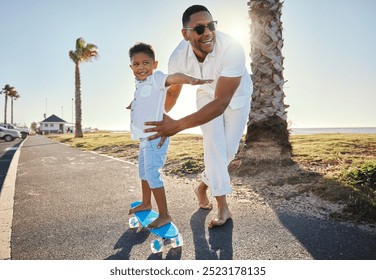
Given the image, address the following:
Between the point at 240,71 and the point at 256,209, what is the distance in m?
1.42

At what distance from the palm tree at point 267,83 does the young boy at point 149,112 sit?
8.00 feet

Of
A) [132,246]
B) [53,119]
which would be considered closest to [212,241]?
[132,246]

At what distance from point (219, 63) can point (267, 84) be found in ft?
8.23

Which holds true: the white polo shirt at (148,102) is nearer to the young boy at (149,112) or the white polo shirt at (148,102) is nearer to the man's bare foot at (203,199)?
the young boy at (149,112)

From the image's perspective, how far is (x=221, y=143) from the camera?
2.76 m

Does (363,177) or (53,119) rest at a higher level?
(53,119)

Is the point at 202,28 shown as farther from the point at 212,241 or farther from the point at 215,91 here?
the point at 212,241

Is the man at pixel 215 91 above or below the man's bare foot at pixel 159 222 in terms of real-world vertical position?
above

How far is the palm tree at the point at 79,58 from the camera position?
26203mm

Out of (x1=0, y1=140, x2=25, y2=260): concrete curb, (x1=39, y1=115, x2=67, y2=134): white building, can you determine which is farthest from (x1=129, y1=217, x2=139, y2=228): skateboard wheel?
(x1=39, y1=115, x2=67, y2=134): white building

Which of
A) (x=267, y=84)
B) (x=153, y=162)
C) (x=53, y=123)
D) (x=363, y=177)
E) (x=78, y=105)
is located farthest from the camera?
(x=53, y=123)

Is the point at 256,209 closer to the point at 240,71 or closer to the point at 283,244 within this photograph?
the point at 283,244

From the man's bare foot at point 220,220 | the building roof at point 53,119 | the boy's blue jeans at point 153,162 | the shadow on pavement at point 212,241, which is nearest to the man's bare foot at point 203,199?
the shadow on pavement at point 212,241

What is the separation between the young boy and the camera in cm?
238
